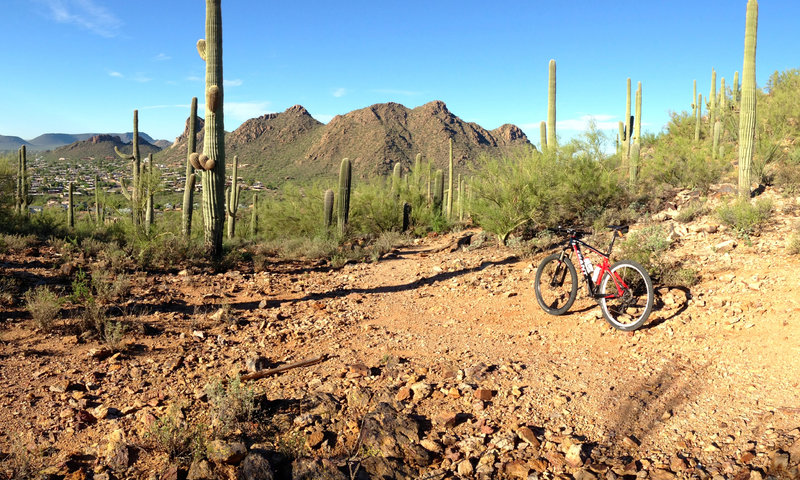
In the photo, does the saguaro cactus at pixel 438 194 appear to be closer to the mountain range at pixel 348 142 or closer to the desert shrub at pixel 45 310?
the desert shrub at pixel 45 310

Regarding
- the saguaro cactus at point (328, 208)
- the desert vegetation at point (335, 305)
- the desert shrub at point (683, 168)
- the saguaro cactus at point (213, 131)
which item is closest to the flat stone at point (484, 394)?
the desert vegetation at point (335, 305)

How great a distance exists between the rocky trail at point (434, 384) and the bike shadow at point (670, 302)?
0.09ft

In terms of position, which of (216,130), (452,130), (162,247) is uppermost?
(452,130)

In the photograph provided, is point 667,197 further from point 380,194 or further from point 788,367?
point 788,367

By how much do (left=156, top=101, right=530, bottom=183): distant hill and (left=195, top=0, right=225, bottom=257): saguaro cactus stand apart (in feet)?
127

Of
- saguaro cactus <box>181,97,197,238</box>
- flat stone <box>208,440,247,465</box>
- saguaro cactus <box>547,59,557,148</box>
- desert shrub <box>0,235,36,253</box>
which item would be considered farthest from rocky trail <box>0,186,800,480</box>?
saguaro cactus <box>547,59,557,148</box>

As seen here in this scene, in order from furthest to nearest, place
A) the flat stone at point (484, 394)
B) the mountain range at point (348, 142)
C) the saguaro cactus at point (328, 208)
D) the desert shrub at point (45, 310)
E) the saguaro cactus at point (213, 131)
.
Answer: the mountain range at point (348, 142) → the saguaro cactus at point (328, 208) → the saguaro cactus at point (213, 131) → the desert shrub at point (45, 310) → the flat stone at point (484, 394)

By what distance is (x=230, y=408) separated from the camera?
11.3 ft

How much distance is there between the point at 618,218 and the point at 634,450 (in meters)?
9.21

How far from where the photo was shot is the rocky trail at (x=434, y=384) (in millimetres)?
3049

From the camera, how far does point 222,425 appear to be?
10.8ft

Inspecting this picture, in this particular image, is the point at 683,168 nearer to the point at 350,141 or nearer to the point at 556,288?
the point at 556,288

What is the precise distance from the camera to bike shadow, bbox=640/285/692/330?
215 inches

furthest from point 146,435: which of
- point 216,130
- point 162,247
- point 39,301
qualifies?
point 216,130
